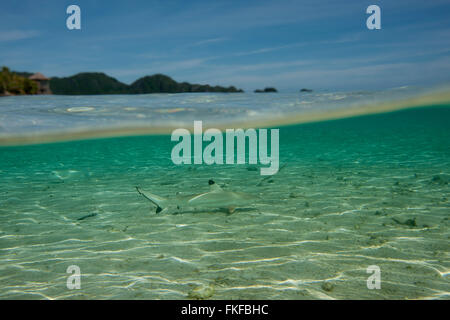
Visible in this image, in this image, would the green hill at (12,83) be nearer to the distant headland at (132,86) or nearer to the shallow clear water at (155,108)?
the shallow clear water at (155,108)

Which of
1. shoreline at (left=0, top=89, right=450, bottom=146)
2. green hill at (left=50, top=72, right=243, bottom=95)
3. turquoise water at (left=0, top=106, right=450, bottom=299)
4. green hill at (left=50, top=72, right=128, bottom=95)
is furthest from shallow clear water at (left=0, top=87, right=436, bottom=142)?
turquoise water at (left=0, top=106, right=450, bottom=299)

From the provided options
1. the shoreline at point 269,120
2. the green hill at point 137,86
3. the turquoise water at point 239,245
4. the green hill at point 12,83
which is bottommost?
the turquoise water at point 239,245

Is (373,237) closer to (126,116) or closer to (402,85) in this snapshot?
(402,85)

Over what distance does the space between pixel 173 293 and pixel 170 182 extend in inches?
372

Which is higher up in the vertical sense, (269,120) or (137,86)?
(137,86)

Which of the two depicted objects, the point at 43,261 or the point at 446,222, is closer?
the point at 43,261

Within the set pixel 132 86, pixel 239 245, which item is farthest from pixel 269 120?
pixel 239 245

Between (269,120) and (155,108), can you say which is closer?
(155,108)

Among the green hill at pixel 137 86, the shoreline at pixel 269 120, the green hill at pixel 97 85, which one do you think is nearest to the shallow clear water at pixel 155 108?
the green hill at pixel 137 86

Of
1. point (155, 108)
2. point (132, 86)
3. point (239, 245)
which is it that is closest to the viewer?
point (239, 245)

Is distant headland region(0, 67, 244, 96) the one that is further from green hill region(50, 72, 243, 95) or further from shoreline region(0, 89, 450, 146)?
shoreline region(0, 89, 450, 146)

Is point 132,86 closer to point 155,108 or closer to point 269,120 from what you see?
point 155,108

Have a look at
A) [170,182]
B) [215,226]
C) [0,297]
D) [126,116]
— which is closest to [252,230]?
[215,226]
